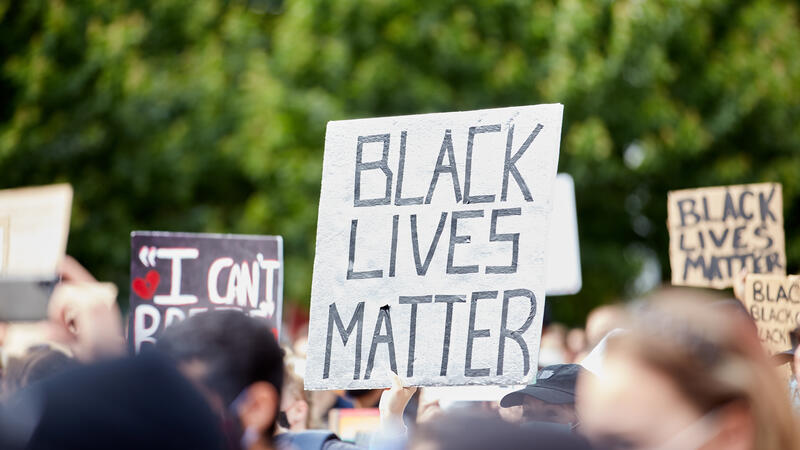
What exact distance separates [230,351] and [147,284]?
2.60 m

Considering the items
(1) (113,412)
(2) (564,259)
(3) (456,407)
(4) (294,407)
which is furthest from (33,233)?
(1) (113,412)

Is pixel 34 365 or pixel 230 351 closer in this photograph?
pixel 230 351

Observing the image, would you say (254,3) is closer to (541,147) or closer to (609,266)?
(609,266)

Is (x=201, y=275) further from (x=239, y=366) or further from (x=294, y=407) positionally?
(x=239, y=366)

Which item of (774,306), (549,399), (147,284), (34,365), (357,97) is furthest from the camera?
(357,97)

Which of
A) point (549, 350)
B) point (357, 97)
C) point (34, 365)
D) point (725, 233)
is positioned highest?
point (357, 97)

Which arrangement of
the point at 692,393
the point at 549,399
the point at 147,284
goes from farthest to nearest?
the point at 147,284, the point at 549,399, the point at 692,393

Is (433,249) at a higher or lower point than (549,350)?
higher

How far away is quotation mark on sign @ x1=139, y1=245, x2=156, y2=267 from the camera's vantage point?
5164 mm

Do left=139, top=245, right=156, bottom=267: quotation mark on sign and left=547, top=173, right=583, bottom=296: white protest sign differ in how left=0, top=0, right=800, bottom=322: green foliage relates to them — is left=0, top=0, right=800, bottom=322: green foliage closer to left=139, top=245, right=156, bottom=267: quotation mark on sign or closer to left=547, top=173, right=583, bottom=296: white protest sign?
left=547, top=173, right=583, bottom=296: white protest sign

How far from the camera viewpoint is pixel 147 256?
5.17 metres

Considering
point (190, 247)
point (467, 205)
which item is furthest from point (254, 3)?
point (467, 205)

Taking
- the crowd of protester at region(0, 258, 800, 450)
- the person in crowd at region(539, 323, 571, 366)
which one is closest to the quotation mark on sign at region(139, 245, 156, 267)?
the crowd of protester at region(0, 258, 800, 450)

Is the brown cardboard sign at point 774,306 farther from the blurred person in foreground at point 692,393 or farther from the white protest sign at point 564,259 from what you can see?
the blurred person in foreground at point 692,393
